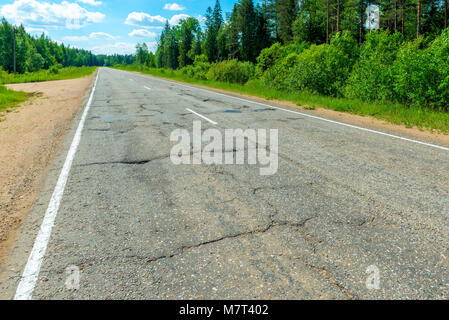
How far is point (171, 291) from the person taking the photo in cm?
218

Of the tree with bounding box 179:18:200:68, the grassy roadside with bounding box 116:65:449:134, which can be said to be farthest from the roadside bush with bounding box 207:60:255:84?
the tree with bounding box 179:18:200:68

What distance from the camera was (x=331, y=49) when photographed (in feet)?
73.5

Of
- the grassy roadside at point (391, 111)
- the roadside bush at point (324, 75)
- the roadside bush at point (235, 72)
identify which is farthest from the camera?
the roadside bush at point (235, 72)

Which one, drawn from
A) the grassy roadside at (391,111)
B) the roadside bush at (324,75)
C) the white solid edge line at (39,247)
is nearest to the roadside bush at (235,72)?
the roadside bush at (324,75)

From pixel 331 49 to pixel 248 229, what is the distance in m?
22.8

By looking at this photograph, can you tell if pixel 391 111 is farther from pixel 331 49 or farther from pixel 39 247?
pixel 331 49

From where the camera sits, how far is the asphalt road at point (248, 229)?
7.34 ft

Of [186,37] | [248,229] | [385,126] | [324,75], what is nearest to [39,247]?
[248,229]

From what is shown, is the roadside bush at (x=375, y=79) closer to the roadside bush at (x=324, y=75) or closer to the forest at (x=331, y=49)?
the forest at (x=331, y=49)

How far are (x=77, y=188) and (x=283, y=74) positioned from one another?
1765cm

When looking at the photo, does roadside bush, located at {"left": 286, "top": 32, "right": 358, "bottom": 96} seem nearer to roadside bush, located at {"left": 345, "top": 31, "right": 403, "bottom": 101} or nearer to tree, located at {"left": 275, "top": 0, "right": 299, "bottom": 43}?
roadside bush, located at {"left": 345, "top": 31, "right": 403, "bottom": 101}

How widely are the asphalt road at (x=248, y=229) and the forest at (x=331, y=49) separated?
5840mm
